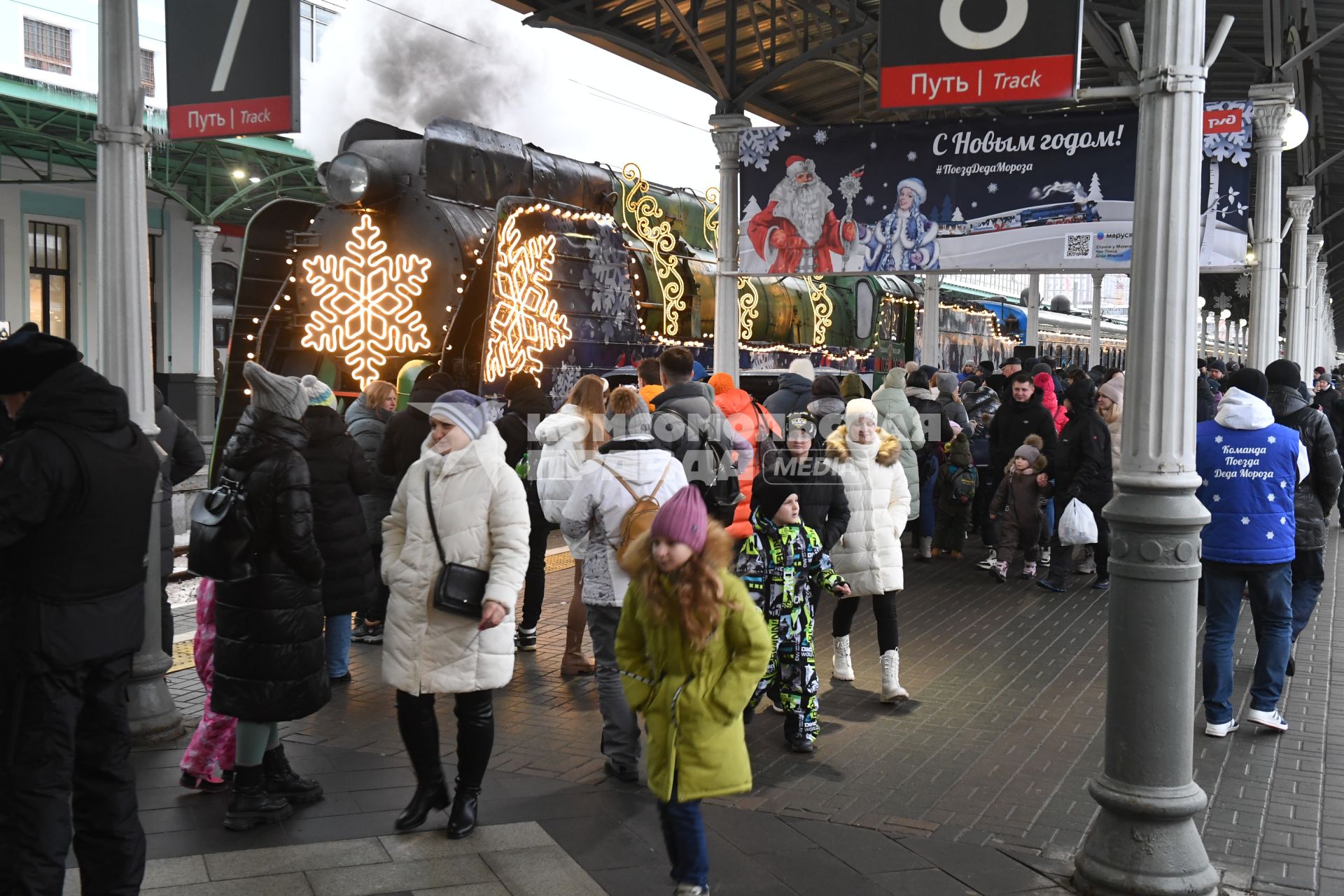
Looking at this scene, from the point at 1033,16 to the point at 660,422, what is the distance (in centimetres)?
269

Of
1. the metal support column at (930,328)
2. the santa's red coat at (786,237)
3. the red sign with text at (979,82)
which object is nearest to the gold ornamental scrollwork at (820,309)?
the metal support column at (930,328)

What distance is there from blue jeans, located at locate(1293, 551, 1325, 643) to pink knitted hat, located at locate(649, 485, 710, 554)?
14.9 feet

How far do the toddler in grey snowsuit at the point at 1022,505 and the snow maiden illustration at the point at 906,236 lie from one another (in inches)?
73.8

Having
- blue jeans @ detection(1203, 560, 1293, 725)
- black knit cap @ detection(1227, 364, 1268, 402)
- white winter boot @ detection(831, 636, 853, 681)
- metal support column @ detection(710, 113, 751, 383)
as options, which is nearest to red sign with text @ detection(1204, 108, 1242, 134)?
metal support column @ detection(710, 113, 751, 383)

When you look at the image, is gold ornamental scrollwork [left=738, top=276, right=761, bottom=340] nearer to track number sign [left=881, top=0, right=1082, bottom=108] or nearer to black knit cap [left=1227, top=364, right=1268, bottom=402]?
black knit cap [left=1227, top=364, right=1268, bottom=402]

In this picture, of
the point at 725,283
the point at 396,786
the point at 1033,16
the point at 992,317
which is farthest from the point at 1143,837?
the point at 992,317

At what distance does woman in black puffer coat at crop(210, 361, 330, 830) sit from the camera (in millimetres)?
4402

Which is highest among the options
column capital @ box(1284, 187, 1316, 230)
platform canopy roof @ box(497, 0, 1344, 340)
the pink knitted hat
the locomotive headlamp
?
platform canopy roof @ box(497, 0, 1344, 340)

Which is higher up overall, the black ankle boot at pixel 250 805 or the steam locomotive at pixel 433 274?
the steam locomotive at pixel 433 274

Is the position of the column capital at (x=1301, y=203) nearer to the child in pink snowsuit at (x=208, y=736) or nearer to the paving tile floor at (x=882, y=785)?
the paving tile floor at (x=882, y=785)

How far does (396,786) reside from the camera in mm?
5035

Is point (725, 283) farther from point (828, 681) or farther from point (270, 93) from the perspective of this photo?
point (270, 93)

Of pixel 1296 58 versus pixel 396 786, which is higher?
pixel 1296 58

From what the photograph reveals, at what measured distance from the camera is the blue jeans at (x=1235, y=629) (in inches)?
232
